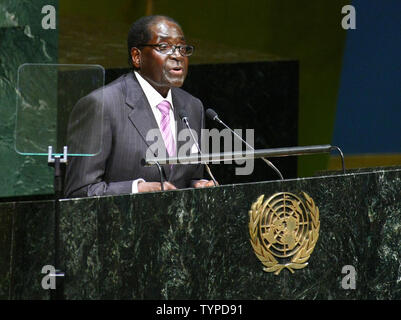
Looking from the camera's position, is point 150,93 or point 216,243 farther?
point 150,93

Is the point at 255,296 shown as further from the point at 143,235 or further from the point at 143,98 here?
the point at 143,98

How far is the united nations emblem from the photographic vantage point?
445cm

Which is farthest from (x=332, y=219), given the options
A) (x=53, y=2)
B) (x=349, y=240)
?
(x=53, y=2)

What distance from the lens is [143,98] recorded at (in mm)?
5434

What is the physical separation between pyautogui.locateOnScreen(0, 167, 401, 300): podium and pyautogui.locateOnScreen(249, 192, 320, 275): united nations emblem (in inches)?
1.0

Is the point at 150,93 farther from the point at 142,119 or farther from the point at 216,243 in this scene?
the point at 216,243

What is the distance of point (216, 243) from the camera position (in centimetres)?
438

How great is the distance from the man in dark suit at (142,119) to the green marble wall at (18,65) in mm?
850

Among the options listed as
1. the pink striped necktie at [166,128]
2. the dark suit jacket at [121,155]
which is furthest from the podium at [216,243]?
the pink striped necktie at [166,128]

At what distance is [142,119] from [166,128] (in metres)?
0.16
